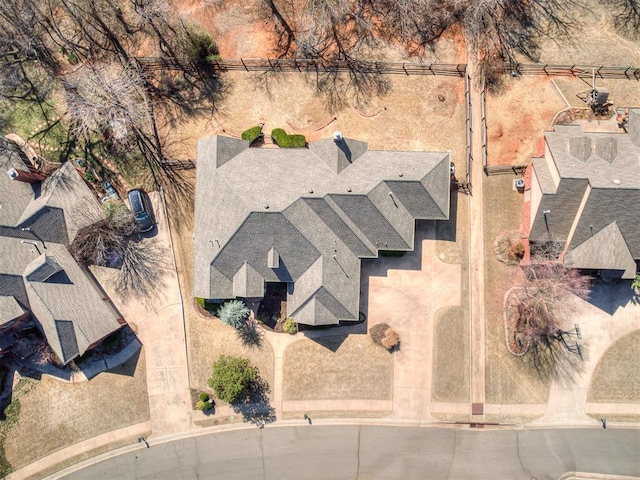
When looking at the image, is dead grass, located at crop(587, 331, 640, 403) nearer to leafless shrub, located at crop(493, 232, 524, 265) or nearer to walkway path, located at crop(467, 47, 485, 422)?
walkway path, located at crop(467, 47, 485, 422)

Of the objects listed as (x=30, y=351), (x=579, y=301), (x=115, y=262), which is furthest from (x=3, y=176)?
(x=579, y=301)

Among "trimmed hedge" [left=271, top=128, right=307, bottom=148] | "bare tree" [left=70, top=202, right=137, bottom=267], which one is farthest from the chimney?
"trimmed hedge" [left=271, top=128, right=307, bottom=148]

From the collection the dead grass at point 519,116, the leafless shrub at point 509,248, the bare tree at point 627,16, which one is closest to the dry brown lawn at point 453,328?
the leafless shrub at point 509,248

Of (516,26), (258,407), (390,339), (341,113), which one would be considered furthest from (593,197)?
(258,407)

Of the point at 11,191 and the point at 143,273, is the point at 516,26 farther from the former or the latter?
the point at 11,191

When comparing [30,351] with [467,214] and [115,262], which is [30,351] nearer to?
[115,262]

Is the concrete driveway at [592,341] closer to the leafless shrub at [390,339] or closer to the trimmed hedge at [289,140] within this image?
the leafless shrub at [390,339]

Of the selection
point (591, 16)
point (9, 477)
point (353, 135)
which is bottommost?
point (9, 477)
